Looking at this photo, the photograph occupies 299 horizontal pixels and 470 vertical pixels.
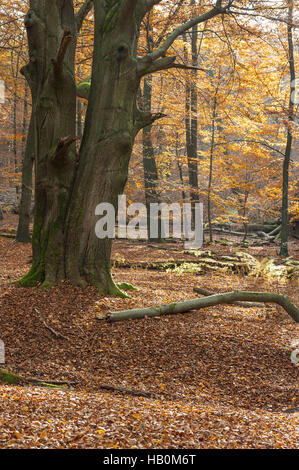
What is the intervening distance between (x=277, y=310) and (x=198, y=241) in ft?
30.5

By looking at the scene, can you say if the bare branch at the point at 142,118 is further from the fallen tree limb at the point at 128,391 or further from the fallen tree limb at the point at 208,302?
the fallen tree limb at the point at 128,391

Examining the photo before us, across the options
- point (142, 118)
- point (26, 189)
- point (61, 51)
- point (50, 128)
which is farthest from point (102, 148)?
point (26, 189)

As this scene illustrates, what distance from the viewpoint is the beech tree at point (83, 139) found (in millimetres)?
5855

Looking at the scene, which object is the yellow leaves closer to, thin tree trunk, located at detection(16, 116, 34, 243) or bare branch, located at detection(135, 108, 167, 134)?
bare branch, located at detection(135, 108, 167, 134)

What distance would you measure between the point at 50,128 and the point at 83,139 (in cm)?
51

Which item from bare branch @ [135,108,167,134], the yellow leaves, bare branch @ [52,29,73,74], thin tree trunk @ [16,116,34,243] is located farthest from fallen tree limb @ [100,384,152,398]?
thin tree trunk @ [16,116,34,243]

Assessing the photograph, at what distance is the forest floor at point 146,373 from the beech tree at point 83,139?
0.53 m

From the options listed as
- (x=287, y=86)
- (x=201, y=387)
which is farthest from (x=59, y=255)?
(x=287, y=86)

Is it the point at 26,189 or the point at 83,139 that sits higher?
the point at 83,139

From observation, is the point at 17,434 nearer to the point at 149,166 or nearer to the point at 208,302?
the point at 208,302

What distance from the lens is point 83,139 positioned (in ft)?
20.1

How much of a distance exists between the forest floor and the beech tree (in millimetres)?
529

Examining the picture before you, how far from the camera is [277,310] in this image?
21.1 feet

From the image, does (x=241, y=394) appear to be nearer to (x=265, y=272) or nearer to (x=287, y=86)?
(x=265, y=272)
